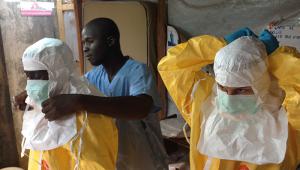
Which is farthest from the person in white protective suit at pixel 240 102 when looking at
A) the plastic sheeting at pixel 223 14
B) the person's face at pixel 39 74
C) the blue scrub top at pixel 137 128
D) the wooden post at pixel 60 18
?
the wooden post at pixel 60 18

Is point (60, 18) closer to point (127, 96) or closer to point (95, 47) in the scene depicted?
point (95, 47)

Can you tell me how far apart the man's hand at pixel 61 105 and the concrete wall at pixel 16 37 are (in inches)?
51.2

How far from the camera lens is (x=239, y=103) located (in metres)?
0.98

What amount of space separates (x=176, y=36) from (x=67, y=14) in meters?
1.00

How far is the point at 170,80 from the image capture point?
1.12 metres

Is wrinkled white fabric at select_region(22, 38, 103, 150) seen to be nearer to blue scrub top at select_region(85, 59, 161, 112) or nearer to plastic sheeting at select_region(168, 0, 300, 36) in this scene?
blue scrub top at select_region(85, 59, 161, 112)

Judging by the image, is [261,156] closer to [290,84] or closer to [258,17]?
[290,84]

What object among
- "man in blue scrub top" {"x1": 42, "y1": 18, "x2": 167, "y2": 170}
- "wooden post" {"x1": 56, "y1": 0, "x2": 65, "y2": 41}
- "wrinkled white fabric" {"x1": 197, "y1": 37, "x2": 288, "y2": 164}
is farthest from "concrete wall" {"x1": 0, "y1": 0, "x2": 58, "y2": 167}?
"wrinkled white fabric" {"x1": 197, "y1": 37, "x2": 288, "y2": 164}

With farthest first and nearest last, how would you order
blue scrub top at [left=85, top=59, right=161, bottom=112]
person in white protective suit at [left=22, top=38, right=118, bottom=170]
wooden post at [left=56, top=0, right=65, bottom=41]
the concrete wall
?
wooden post at [left=56, top=0, right=65, bottom=41], the concrete wall, blue scrub top at [left=85, top=59, right=161, bottom=112], person in white protective suit at [left=22, top=38, right=118, bottom=170]

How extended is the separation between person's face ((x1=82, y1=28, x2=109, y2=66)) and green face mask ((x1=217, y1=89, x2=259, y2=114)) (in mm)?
462

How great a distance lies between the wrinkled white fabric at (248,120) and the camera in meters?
0.93

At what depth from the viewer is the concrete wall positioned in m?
2.20

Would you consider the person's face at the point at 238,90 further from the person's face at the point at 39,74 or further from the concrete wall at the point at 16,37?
the concrete wall at the point at 16,37

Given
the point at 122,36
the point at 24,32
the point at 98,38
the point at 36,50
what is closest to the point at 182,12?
the point at 122,36
